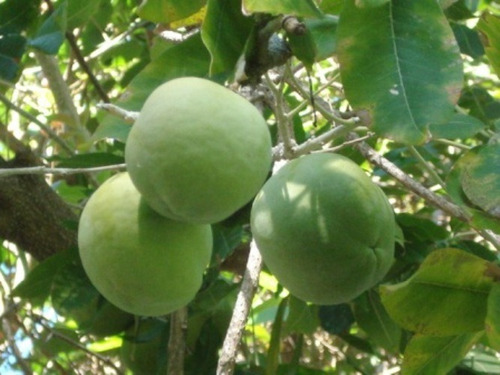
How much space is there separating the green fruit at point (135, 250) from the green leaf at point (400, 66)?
0.34 metres

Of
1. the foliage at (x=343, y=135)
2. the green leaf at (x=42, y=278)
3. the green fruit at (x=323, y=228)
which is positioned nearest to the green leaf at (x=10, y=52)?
the foliage at (x=343, y=135)

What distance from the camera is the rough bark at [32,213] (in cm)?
188

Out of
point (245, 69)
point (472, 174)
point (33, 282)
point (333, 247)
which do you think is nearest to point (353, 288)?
point (333, 247)

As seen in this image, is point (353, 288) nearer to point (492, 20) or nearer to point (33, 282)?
point (492, 20)

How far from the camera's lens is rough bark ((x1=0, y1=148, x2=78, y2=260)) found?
1.88 metres

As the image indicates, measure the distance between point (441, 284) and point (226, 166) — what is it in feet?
1.02

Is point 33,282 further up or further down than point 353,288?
further down

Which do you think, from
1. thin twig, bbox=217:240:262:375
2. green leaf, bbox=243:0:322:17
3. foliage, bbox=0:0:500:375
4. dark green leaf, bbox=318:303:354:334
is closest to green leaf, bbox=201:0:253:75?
foliage, bbox=0:0:500:375

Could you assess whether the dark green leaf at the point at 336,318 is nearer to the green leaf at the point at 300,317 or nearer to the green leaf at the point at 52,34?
the green leaf at the point at 300,317

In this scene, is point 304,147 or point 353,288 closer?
point 353,288

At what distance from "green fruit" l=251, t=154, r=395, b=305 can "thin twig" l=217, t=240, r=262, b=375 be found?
11cm

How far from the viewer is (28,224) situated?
1898mm

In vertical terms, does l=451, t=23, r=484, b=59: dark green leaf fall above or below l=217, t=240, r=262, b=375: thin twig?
below

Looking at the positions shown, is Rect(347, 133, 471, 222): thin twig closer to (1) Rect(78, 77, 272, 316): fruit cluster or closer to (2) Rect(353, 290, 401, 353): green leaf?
(1) Rect(78, 77, 272, 316): fruit cluster
